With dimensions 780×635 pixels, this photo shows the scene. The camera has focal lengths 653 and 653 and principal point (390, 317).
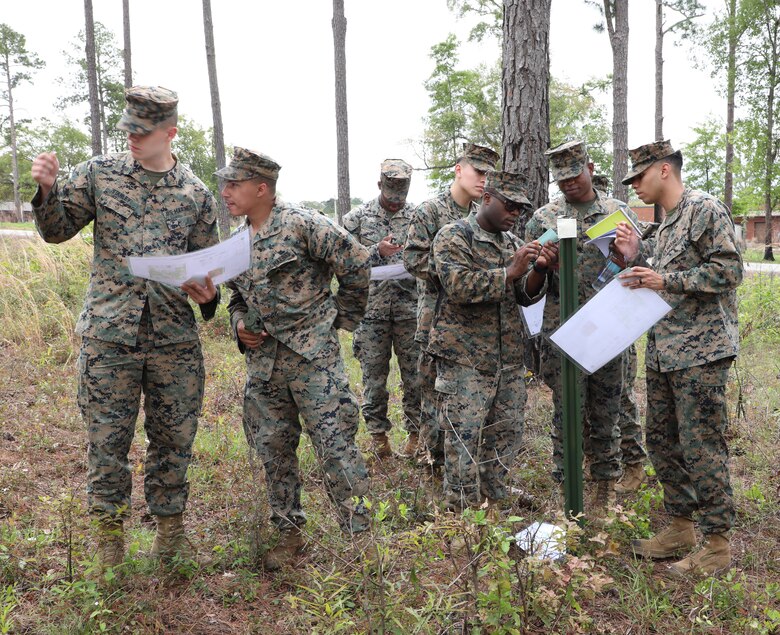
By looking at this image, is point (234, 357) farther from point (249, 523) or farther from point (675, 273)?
point (675, 273)

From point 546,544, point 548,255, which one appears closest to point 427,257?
point 548,255

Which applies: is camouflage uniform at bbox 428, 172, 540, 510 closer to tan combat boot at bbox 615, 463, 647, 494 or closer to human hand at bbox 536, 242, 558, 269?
human hand at bbox 536, 242, 558, 269

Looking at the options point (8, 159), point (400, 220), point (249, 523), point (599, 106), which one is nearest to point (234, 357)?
point (400, 220)

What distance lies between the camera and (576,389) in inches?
116

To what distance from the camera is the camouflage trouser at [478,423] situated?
11.7 ft

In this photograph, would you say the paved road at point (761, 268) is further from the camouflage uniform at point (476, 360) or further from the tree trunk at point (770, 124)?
the camouflage uniform at point (476, 360)

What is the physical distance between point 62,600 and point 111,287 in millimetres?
1447

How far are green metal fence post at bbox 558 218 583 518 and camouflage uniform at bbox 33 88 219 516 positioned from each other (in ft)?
5.86

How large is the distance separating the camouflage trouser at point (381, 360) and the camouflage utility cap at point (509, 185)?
2158mm

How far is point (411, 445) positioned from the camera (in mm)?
5473

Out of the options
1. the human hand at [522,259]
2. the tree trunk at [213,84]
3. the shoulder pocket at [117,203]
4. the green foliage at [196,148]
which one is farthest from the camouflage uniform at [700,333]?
the green foliage at [196,148]

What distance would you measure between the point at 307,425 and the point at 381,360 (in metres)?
2.18

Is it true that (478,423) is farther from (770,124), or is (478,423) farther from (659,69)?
(770,124)

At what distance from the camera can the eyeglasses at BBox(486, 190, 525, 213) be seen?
3451 millimetres
